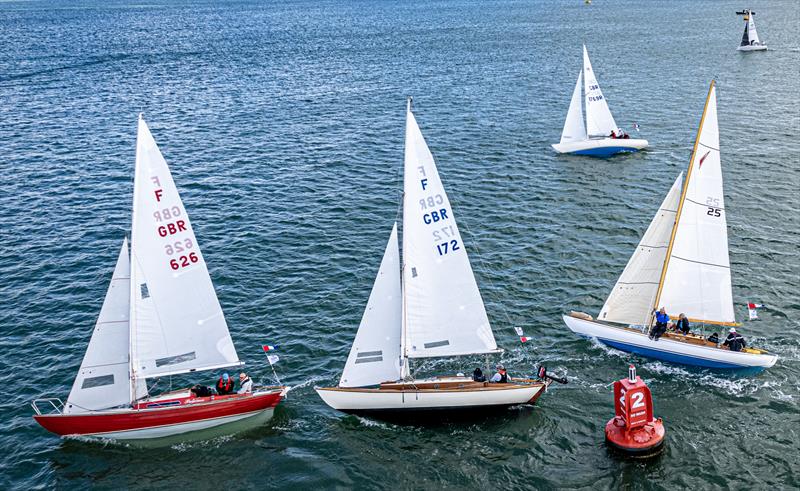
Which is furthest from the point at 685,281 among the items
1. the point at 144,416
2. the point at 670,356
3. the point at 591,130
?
the point at 591,130

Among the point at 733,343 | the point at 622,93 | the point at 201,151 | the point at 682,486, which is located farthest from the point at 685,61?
the point at 682,486

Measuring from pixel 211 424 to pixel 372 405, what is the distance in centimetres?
808

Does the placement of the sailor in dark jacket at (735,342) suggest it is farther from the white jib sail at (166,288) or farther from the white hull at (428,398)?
the white jib sail at (166,288)

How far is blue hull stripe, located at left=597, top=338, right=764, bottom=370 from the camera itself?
125 feet

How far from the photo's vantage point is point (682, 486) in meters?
30.5

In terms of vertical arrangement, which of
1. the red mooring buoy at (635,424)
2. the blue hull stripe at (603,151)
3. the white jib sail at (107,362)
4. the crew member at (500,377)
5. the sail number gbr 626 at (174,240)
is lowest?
the red mooring buoy at (635,424)

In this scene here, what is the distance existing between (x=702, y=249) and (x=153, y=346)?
3017 cm

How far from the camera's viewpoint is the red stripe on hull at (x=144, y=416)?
3325cm

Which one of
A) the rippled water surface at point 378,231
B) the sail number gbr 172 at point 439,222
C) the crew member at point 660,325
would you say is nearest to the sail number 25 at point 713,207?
the crew member at point 660,325

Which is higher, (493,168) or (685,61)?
(685,61)

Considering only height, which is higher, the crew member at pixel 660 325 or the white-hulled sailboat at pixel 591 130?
the white-hulled sailboat at pixel 591 130

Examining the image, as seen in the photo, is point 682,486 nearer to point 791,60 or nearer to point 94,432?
point 94,432

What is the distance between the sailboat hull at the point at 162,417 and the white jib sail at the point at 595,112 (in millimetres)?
52721

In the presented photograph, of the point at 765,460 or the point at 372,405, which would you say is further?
the point at 372,405
